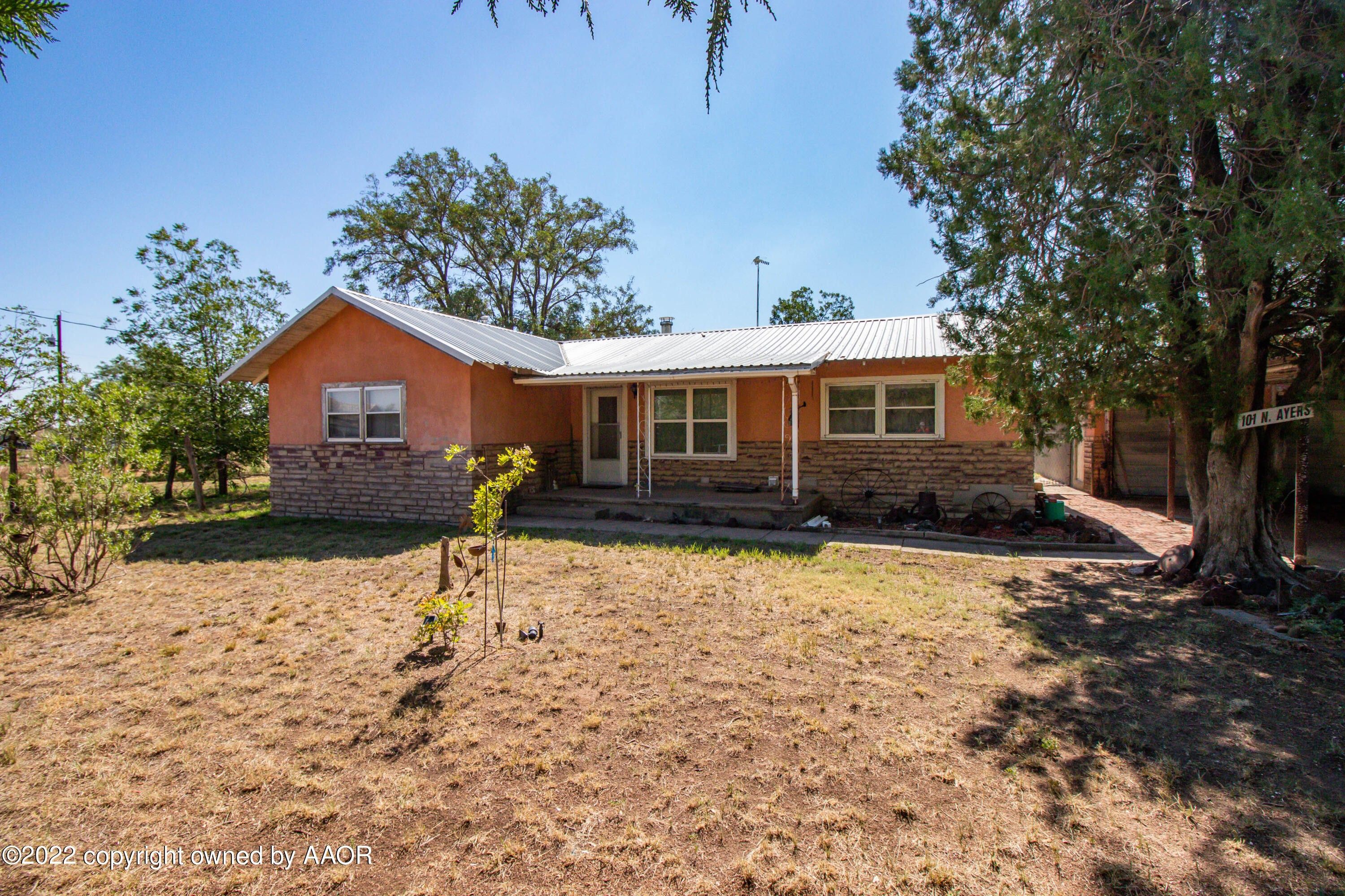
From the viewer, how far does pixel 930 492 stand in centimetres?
1028

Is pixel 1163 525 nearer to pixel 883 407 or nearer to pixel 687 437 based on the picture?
pixel 883 407

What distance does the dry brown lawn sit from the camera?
2467mm

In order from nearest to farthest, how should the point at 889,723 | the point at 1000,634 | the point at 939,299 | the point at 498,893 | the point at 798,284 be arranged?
the point at 498,893 → the point at 889,723 → the point at 1000,634 → the point at 939,299 → the point at 798,284

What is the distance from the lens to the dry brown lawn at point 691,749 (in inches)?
97.1

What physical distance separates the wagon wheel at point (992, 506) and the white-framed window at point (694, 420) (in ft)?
14.4

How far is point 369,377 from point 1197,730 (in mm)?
12221

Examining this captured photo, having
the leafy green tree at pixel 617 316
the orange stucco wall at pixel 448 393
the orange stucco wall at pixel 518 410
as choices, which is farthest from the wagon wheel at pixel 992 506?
the leafy green tree at pixel 617 316

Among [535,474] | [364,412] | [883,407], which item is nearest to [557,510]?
[535,474]

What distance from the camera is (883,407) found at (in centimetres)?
1115

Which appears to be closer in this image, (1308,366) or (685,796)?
(685,796)

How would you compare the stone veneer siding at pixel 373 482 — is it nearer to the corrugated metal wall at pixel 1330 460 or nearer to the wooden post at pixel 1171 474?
the wooden post at pixel 1171 474

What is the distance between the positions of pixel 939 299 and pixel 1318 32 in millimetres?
3312

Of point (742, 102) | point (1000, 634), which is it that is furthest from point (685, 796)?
point (742, 102)

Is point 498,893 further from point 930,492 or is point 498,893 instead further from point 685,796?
point 930,492
